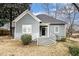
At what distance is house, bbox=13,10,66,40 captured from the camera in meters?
3.92

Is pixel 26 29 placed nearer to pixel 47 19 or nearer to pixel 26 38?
pixel 26 38

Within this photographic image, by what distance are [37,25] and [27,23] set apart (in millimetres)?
121

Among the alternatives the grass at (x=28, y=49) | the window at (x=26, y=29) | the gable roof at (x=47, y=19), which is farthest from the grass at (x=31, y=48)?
the gable roof at (x=47, y=19)

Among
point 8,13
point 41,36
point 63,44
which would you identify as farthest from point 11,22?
point 63,44

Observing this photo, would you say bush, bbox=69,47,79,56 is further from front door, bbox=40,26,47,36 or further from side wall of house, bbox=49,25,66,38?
front door, bbox=40,26,47,36

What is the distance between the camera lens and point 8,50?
3918 mm

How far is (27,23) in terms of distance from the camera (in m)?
3.93

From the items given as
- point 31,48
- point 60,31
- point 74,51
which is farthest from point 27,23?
point 74,51

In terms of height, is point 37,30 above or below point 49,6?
below

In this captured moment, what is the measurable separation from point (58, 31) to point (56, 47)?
19 centimetres

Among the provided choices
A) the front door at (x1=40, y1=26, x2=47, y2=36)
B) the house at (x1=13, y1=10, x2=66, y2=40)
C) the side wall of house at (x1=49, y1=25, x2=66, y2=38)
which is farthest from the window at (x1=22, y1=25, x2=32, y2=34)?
the side wall of house at (x1=49, y1=25, x2=66, y2=38)

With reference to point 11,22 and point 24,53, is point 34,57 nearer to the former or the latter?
point 24,53

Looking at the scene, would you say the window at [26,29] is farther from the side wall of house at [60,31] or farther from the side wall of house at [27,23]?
the side wall of house at [60,31]

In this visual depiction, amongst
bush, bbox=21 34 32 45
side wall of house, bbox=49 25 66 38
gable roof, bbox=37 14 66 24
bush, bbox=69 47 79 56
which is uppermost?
gable roof, bbox=37 14 66 24
